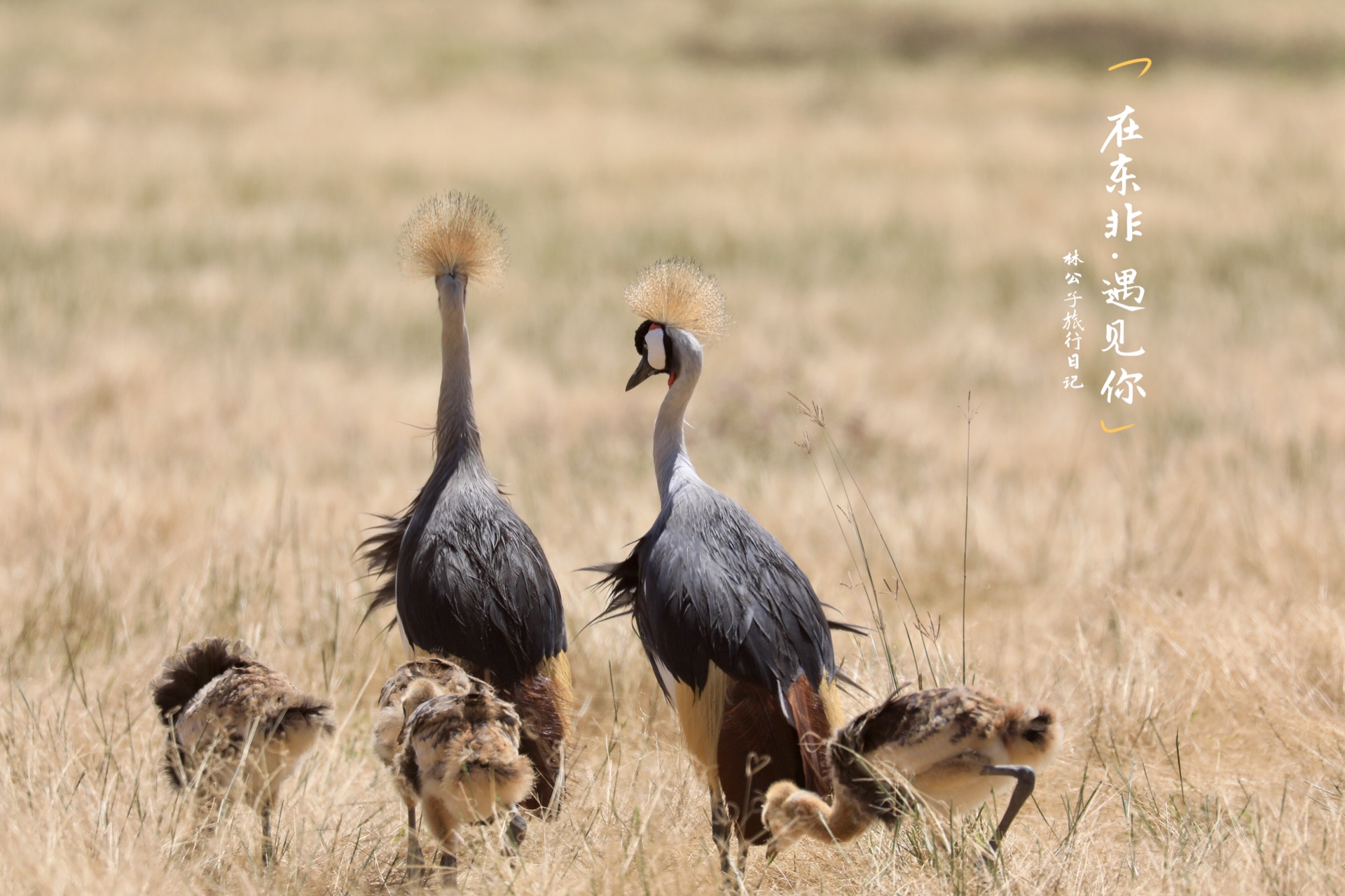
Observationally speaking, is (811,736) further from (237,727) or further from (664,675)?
(237,727)

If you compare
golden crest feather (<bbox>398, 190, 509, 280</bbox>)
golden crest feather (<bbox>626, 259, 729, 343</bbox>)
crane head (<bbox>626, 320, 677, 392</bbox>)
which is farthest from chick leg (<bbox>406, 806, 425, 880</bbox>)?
golden crest feather (<bbox>398, 190, 509, 280</bbox>)

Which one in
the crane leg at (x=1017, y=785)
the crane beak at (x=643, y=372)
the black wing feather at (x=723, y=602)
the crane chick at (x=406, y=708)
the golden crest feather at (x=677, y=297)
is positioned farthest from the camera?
the crane beak at (x=643, y=372)

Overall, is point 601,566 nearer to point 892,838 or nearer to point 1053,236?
point 892,838

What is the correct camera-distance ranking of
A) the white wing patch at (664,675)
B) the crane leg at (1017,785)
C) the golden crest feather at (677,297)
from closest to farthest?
the crane leg at (1017,785), the white wing patch at (664,675), the golden crest feather at (677,297)

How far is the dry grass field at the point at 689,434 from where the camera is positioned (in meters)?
3.54

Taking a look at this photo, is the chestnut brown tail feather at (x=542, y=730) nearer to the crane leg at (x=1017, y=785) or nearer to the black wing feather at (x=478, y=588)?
the black wing feather at (x=478, y=588)

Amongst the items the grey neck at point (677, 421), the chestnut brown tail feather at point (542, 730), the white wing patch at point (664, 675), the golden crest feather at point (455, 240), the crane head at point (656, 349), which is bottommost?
the chestnut brown tail feather at point (542, 730)

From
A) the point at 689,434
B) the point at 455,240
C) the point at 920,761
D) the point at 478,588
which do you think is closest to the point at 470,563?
the point at 478,588

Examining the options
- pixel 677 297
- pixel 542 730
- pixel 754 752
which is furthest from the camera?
pixel 677 297

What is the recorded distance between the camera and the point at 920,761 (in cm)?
294

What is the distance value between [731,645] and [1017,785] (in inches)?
30.4

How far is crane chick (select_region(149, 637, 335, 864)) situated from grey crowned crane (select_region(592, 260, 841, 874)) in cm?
89

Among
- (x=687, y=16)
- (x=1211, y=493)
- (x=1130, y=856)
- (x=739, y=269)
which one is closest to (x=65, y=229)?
(x=739, y=269)

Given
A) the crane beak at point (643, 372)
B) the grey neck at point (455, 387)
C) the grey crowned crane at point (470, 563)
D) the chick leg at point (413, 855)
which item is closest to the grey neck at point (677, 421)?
the crane beak at point (643, 372)
